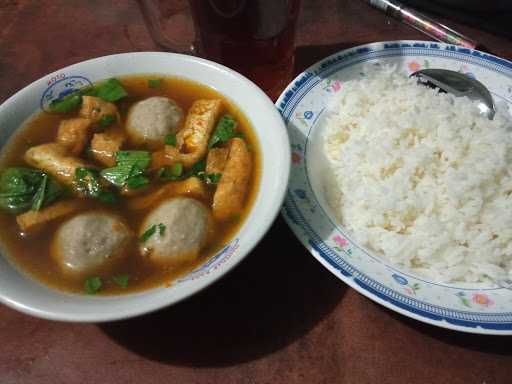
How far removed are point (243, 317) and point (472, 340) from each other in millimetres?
823

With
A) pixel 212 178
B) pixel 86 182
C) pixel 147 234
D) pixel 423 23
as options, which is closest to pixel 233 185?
pixel 212 178

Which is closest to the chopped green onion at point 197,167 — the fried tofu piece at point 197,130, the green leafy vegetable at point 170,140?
the fried tofu piece at point 197,130

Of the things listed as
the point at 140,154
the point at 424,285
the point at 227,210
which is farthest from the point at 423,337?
→ the point at 140,154

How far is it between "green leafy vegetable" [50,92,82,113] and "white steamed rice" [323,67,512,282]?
1167mm

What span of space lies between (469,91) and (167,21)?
6.50 ft

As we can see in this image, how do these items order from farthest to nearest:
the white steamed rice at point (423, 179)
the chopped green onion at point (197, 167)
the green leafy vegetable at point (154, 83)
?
1. the green leafy vegetable at point (154, 83)
2. the chopped green onion at point (197, 167)
3. the white steamed rice at point (423, 179)

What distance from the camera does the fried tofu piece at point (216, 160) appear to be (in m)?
1.72

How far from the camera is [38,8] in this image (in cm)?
307

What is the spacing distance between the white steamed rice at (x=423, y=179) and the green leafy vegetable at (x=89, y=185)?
0.95 meters

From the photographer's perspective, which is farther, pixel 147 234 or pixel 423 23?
pixel 423 23

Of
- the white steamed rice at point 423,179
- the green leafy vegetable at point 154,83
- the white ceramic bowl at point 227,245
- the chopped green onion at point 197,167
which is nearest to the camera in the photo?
the white ceramic bowl at point 227,245

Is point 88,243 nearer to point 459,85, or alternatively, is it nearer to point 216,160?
point 216,160

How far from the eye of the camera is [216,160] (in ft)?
5.70

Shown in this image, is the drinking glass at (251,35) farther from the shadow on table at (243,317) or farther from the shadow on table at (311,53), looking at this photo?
the shadow on table at (243,317)
